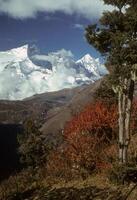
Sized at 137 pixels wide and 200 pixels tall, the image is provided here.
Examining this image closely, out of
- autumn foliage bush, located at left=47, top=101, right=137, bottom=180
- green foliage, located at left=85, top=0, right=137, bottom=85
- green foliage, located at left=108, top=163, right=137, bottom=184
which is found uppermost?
green foliage, located at left=85, top=0, right=137, bottom=85

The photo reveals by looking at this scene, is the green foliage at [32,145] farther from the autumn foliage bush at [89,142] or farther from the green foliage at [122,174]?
the green foliage at [122,174]

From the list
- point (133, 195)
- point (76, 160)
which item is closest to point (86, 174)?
point (76, 160)

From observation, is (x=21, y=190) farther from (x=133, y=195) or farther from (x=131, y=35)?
(x=131, y=35)

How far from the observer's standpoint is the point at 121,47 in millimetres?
26344

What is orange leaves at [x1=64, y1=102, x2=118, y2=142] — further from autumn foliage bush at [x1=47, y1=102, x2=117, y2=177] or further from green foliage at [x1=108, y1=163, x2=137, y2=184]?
green foliage at [x1=108, y1=163, x2=137, y2=184]

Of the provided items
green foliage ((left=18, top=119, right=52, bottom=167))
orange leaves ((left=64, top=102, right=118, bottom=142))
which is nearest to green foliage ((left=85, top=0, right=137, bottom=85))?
orange leaves ((left=64, top=102, right=118, bottom=142))

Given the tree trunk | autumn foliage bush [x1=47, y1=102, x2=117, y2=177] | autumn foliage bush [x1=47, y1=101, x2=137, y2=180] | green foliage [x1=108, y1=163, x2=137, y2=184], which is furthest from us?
autumn foliage bush [x1=47, y1=102, x2=117, y2=177]

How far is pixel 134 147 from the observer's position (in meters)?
38.9

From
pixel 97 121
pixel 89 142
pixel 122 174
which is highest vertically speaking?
pixel 97 121

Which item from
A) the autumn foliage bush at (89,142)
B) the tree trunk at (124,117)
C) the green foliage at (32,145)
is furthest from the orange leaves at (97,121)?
the green foliage at (32,145)

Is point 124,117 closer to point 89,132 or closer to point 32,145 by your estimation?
point 89,132

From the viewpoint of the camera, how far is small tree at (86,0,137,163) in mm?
26000

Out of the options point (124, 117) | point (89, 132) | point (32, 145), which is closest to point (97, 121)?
point (89, 132)

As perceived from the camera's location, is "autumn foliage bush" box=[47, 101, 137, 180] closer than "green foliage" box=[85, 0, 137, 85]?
No
